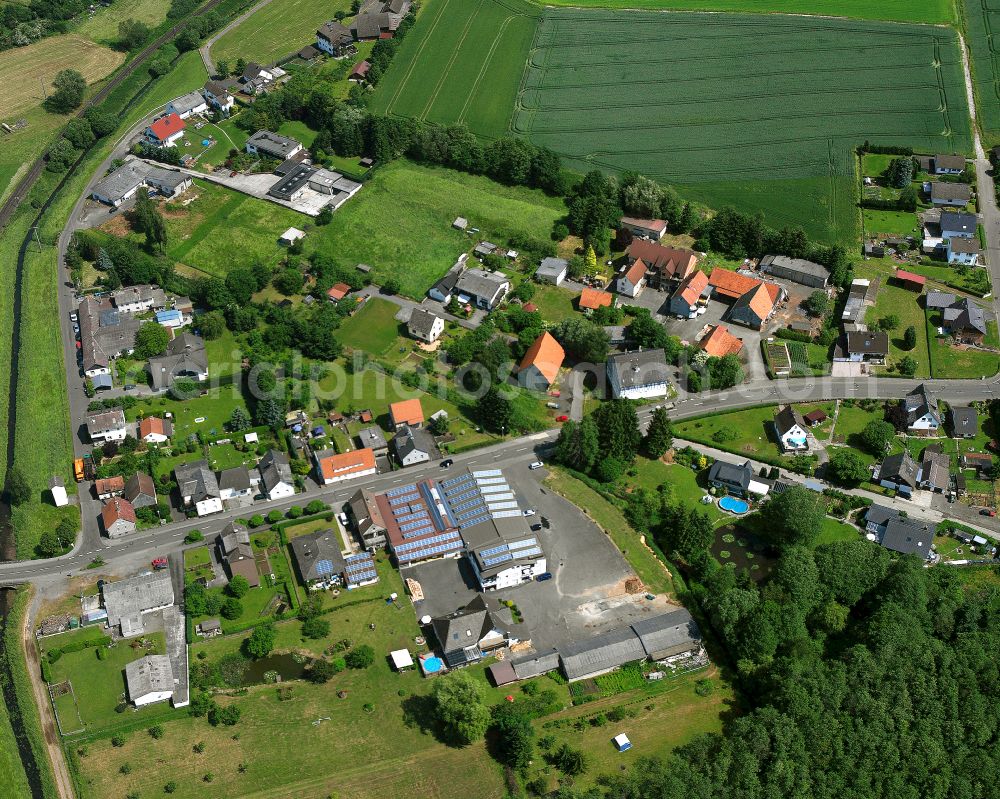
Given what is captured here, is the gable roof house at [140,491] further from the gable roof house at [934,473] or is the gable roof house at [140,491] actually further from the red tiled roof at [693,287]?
the gable roof house at [934,473]

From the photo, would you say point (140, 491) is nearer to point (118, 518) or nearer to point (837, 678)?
point (118, 518)

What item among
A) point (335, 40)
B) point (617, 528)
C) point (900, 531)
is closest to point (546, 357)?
point (617, 528)

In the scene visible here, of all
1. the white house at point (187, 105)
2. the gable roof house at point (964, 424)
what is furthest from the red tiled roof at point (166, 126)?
the gable roof house at point (964, 424)

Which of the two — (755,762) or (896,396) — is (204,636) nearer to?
(755,762)

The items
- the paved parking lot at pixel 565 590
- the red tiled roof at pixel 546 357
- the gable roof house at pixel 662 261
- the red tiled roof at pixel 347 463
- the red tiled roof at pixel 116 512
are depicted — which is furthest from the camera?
the gable roof house at pixel 662 261

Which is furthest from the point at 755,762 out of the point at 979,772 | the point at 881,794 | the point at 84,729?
the point at 84,729

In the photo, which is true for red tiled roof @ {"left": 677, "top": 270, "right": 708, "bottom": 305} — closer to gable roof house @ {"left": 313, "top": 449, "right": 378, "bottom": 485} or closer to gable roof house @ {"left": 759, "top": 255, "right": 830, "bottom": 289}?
gable roof house @ {"left": 759, "top": 255, "right": 830, "bottom": 289}
